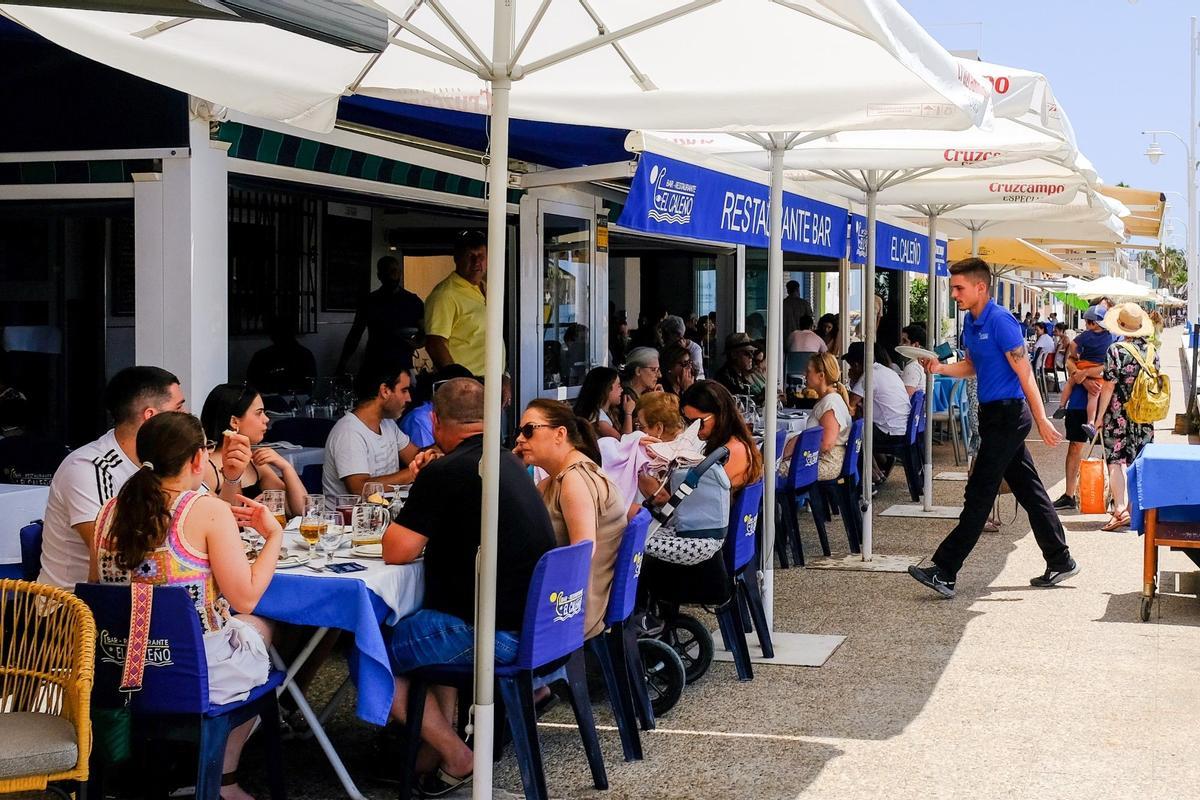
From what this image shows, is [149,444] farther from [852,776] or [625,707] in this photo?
[852,776]

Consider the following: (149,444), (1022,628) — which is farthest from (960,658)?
(149,444)

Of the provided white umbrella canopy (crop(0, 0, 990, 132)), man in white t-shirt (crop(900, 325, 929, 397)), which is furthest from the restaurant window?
white umbrella canopy (crop(0, 0, 990, 132))

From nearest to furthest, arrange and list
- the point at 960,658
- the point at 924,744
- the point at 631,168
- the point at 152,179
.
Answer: the point at 924,744 → the point at 152,179 → the point at 960,658 → the point at 631,168

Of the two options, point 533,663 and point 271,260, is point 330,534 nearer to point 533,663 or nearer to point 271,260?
point 533,663

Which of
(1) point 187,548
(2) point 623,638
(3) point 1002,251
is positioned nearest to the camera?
(1) point 187,548

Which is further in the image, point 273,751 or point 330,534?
point 330,534

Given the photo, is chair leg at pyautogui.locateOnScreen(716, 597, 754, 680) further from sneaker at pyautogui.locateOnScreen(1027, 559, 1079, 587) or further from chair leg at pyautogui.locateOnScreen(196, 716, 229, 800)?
sneaker at pyautogui.locateOnScreen(1027, 559, 1079, 587)

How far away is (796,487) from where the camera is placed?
8.35 metres

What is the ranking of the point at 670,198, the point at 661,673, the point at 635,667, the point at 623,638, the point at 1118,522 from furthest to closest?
the point at 1118,522, the point at 670,198, the point at 661,673, the point at 635,667, the point at 623,638

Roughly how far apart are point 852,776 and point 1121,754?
1.01 m

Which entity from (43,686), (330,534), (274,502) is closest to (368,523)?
(330,534)

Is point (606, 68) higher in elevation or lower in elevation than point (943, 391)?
higher

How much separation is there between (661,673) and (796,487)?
10.1ft

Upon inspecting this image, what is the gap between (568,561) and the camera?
4227 mm
